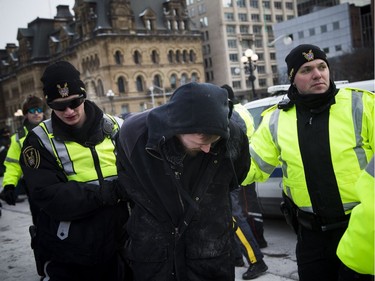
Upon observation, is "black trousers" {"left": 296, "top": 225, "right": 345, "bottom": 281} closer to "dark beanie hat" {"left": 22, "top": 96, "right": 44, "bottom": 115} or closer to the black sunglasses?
the black sunglasses

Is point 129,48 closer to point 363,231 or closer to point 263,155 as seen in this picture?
point 263,155

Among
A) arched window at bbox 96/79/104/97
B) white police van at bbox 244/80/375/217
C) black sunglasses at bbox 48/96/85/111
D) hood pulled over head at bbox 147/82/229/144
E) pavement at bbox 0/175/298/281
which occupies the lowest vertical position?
pavement at bbox 0/175/298/281

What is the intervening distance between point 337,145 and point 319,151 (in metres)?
0.11

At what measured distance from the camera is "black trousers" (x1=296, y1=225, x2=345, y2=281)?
240 centimetres

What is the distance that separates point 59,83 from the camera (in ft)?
8.69

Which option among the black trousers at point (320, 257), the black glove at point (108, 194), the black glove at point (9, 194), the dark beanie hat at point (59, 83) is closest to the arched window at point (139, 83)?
the black glove at point (9, 194)

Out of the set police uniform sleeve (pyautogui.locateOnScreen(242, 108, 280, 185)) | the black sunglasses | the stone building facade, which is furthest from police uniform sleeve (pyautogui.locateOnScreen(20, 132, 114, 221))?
the stone building facade

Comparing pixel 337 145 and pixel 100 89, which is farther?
pixel 100 89

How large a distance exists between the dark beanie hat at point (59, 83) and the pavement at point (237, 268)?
271 centimetres

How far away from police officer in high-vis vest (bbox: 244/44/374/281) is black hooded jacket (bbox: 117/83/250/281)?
Answer: 0.61m

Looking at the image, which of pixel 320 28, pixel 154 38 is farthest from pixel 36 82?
pixel 320 28

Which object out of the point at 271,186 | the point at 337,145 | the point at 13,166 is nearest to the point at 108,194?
the point at 337,145

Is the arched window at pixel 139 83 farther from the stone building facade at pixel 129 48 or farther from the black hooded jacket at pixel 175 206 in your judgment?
the black hooded jacket at pixel 175 206

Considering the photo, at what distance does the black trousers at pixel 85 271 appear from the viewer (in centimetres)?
251
